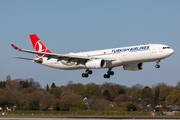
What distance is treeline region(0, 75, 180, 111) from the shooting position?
88375 millimetres

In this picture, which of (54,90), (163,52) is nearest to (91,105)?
(54,90)

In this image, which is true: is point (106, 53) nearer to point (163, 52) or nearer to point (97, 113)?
point (163, 52)

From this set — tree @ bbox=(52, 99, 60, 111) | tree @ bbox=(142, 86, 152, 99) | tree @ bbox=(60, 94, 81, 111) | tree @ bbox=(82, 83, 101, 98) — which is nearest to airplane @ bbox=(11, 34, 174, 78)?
tree @ bbox=(60, 94, 81, 111)

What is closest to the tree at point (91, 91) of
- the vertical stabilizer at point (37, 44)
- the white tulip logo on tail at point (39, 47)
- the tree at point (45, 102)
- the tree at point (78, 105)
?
the tree at point (45, 102)

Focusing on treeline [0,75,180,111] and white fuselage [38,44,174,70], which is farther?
Answer: treeline [0,75,180,111]

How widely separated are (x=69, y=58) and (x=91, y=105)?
49.3 metres

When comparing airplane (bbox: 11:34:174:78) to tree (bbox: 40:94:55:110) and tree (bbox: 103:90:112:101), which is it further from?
tree (bbox: 103:90:112:101)

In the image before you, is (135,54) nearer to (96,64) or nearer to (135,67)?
(135,67)

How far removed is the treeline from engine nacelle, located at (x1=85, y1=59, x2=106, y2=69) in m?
39.7

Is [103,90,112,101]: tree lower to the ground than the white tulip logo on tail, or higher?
lower

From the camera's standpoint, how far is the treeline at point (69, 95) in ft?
290

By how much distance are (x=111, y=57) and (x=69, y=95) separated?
48.5 meters

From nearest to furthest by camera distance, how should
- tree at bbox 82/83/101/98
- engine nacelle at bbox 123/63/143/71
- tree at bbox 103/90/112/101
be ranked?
engine nacelle at bbox 123/63/143/71, tree at bbox 82/83/101/98, tree at bbox 103/90/112/101

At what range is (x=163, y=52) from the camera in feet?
147
